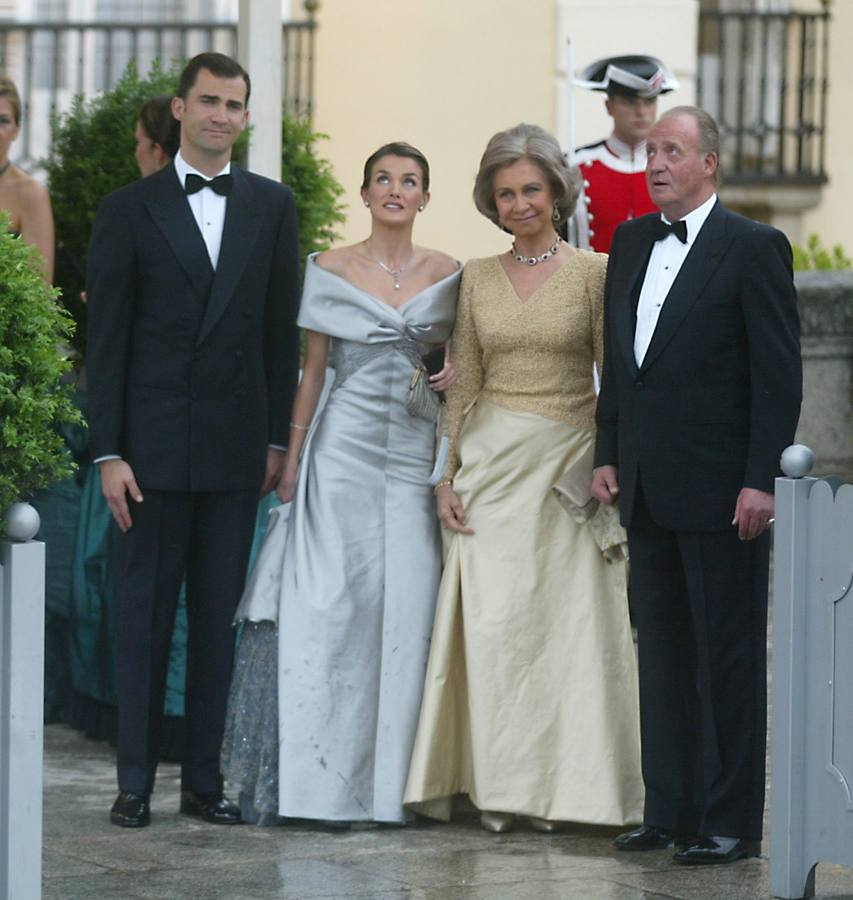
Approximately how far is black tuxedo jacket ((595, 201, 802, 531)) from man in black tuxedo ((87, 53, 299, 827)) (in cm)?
108

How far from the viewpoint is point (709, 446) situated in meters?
5.36

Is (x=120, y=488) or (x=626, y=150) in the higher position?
(x=626, y=150)

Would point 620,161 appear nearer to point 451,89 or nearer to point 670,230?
point 670,230

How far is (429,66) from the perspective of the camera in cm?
1251

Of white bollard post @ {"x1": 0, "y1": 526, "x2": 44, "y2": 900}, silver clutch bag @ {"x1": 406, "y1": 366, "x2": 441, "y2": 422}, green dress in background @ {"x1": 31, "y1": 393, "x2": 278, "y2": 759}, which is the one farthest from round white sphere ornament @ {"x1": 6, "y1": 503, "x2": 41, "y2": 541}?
green dress in background @ {"x1": 31, "y1": 393, "x2": 278, "y2": 759}

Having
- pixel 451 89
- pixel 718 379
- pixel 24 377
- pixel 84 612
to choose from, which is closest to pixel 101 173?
pixel 84 612

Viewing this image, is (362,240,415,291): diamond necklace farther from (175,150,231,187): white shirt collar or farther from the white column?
the white column

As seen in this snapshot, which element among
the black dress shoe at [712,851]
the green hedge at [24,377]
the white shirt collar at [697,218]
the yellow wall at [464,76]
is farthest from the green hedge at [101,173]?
the yellow wall at [464,76]

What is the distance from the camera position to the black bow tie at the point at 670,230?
5.44 meters

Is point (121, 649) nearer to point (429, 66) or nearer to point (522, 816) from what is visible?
point (522, 816)

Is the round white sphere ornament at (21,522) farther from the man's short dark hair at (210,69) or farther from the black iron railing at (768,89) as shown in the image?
the black iron railing at (768,89)

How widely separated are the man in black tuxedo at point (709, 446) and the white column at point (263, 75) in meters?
1.95

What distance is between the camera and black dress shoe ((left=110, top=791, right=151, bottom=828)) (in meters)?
5.79

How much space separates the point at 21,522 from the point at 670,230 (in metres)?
1.97
